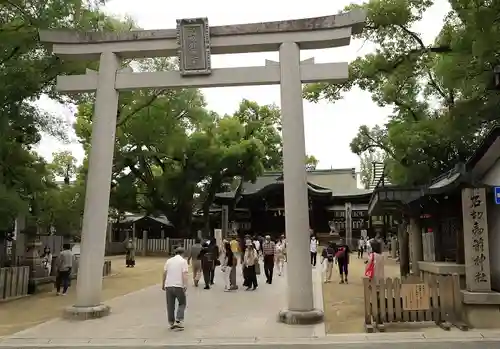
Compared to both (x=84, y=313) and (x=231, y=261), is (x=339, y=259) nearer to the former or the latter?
(x=231, y=261)

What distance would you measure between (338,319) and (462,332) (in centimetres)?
268

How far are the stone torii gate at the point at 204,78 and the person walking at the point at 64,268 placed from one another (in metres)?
4.21

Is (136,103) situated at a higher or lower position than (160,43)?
higher

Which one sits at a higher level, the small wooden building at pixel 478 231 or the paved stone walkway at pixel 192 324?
the small wooden building at pixel 478 231

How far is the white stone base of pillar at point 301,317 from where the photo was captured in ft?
33.0

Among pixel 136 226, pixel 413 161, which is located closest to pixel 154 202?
pixel 136 226

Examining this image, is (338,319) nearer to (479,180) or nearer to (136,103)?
(479,180)

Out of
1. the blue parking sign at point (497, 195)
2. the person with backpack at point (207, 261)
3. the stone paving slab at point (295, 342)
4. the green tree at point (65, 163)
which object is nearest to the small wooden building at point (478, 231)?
the blue parking sign at point (497, 195)

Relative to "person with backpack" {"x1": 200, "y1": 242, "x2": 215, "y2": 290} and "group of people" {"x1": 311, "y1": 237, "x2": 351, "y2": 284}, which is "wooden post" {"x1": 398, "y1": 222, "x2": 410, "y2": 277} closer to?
"group of people" {"x1": 311, "y1": 237, "x2": 351, "y2": 284}

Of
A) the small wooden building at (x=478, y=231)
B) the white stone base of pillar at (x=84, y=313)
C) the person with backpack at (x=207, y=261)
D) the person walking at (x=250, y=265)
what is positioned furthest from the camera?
the person with backpack at (x=207, y=261)

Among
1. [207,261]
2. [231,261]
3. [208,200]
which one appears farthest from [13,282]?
[208,200]

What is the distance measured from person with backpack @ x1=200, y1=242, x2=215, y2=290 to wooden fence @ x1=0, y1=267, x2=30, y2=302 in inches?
215

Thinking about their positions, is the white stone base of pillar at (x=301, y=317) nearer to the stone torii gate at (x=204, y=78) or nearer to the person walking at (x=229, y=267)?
the stone torii gate at (x=204, y=78)

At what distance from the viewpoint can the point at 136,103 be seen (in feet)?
84.0
